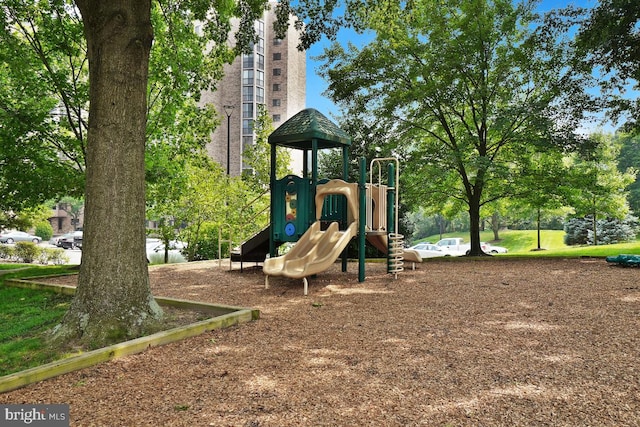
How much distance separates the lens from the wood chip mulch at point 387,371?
8.66 feet

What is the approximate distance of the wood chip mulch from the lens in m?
2.64

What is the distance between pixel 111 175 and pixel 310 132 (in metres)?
5.24

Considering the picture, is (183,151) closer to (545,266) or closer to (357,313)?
(357,313)

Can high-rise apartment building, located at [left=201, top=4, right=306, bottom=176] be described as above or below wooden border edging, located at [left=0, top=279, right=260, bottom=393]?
above

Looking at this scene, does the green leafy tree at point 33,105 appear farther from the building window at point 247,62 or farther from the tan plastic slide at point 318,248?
the building window at point 247,62

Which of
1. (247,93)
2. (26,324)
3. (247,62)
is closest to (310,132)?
A: (26,324)

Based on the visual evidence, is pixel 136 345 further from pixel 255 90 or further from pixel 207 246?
pixel 255 90

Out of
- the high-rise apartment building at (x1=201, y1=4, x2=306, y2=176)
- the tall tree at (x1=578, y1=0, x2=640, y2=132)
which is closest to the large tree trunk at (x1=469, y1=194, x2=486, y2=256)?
the tall tree at (x1=578, y1=0, x2=640, y2=132)

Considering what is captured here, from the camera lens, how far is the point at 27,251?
19.7 meters

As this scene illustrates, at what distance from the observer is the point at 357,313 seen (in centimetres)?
568

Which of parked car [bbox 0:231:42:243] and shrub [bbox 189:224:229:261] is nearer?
shrub [bbox 189:224:229:261]

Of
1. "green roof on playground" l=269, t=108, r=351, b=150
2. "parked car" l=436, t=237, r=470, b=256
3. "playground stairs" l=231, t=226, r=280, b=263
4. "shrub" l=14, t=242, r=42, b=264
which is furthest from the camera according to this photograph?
"parked car" l=436, t=237, r=470, b=256

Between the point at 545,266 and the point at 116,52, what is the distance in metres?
11.2

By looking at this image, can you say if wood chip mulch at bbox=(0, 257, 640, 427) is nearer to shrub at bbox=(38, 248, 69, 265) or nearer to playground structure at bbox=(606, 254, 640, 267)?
playground structure at bbox=(606, 254, 640, 267)
